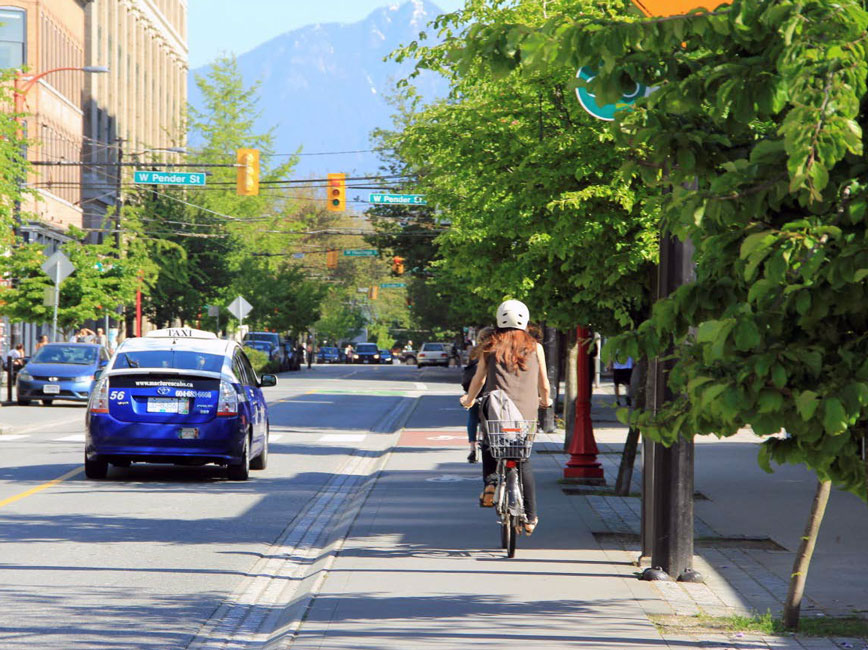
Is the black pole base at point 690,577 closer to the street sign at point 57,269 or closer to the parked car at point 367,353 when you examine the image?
the street sign at point 57,269

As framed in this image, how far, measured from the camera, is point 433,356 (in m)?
88.2

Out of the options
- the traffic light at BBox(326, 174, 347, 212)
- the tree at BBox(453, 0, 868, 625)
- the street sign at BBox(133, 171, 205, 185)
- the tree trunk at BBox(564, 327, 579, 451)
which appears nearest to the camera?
the tree at BBox(453, 0, 868, 625)

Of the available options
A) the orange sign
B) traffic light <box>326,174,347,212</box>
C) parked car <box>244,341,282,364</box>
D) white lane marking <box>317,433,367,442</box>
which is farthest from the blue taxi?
parked car <box>244,341,282,364</box>

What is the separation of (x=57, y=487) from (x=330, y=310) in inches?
4525

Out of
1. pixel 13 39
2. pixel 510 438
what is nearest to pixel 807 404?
pixel 510 438

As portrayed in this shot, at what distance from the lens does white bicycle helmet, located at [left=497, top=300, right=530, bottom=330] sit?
10961mm

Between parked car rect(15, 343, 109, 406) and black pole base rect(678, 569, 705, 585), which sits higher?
parked car rect(15, 343, 109, 406)

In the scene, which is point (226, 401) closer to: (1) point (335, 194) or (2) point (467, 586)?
(2) point (467, 586)

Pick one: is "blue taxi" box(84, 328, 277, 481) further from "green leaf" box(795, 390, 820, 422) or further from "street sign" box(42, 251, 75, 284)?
"street sign" box(42, 251, 75, 284)

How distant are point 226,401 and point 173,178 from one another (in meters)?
22.4

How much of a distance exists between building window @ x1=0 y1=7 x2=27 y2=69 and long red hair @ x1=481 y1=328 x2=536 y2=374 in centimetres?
5168

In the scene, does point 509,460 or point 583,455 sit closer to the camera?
point 509,460

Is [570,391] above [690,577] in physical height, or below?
above

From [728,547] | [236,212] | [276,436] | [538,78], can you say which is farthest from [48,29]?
[728,547]
